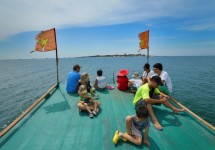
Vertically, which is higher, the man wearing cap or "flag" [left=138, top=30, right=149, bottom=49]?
"flag" [left=138, top=30, right=149, bottom=49]

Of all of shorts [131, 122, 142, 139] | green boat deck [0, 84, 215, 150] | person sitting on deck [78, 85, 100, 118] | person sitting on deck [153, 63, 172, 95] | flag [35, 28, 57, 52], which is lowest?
green boat deck [0, 84, 215, 150]

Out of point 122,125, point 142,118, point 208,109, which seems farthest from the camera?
point 208,109

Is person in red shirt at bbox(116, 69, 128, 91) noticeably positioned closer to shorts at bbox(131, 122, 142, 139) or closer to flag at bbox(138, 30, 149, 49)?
flag at bbox(138, 30, 149, 49)

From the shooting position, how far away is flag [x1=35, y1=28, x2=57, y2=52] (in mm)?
8406

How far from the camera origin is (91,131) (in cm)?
458

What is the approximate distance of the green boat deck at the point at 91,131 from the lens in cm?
396

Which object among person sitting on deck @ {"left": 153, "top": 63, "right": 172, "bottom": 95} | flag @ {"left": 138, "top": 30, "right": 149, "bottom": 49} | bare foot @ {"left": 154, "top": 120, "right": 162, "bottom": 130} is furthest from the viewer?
flag @ {"left": 138, "top": 30, "right": 149, "bottom": 49}

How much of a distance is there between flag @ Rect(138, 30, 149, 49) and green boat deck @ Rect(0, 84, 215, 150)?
16.2 ft

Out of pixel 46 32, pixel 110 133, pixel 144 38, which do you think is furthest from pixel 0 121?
pixel 144 38

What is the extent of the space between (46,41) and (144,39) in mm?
5831

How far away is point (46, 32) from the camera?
859 cm

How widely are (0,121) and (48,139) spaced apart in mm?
9864

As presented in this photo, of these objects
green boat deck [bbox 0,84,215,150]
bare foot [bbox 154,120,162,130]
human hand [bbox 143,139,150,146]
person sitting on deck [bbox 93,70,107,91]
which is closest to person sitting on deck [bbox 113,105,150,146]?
human hand [bbox 143,139,150,146]

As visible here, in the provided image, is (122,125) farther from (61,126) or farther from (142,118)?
(61,126)
